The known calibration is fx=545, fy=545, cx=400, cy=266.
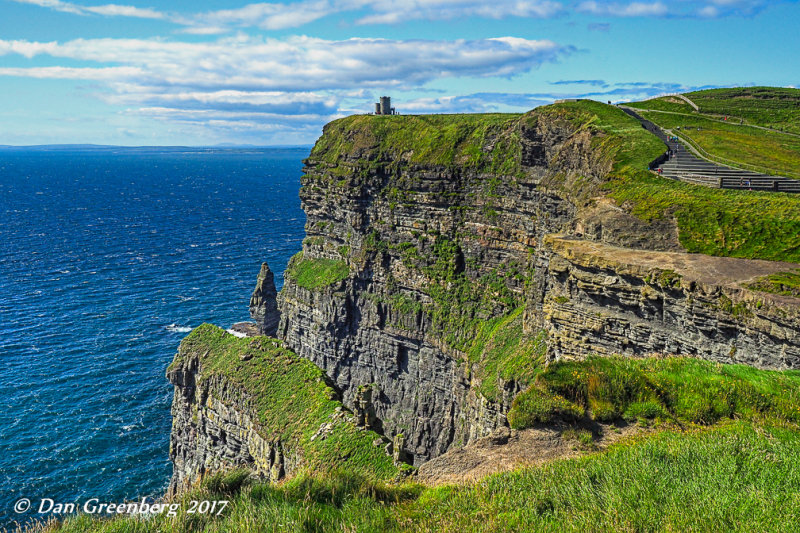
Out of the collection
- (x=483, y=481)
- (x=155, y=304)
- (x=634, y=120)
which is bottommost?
(x=155, y=304)

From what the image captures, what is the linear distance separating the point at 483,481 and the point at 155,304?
95.0 m

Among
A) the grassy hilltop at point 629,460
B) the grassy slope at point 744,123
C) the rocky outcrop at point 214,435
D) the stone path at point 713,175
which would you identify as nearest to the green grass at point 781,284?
the grassy hilltop at point 629,460

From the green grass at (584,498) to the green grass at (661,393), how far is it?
1.57 meters

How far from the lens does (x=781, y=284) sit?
23.4m

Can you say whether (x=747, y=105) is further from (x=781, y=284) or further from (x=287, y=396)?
(x=287, y=396)

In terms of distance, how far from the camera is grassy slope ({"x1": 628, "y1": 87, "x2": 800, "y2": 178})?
4559 cm

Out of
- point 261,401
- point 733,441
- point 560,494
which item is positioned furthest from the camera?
point 261,401

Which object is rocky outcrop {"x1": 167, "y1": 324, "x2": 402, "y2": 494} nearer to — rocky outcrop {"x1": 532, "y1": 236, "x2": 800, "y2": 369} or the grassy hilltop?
the grassy hilltop

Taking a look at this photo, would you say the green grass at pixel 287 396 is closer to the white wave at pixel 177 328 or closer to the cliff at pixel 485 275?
the cliff at pixel 485 275

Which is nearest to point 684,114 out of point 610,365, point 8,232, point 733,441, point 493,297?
point 493,297

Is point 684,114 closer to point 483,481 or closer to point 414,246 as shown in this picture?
point 414,246

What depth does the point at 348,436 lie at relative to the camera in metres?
35.5

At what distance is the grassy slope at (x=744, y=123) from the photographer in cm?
4559

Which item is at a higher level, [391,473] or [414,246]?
[414,246]
